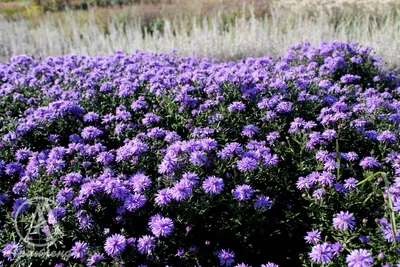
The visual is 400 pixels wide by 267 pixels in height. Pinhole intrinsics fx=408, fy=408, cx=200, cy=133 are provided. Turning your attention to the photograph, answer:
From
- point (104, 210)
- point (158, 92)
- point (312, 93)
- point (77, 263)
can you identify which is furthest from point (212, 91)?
point (77, 263)

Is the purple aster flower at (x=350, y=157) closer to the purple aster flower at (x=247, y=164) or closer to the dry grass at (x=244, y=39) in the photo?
the purple aster flower at (x=247, y=164)

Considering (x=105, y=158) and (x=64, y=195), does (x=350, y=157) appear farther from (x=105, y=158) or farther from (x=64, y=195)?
(x=64, y=195)

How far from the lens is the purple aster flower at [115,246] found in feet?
7.17

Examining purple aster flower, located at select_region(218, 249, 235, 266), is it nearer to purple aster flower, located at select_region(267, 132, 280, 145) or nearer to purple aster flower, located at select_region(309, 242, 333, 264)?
purple aster flower, located at select_region(309, 242, 333, 264)

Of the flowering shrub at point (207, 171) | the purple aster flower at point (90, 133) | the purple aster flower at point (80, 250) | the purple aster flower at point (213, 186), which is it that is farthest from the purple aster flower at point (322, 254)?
the purple aster flower at point (90, 133)

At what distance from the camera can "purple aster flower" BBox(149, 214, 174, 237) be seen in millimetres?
2217

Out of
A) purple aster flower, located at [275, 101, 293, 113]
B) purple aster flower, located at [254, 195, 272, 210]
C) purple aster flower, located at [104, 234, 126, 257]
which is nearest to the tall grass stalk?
purple aster flower, located at [275, 101, 293, 113]

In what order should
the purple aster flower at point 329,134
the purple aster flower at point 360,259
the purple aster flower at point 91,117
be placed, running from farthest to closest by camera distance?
the purple aster flower at point 91,117 < the purple aster flower at point 329,134 < the purple aster flower at point 360,259

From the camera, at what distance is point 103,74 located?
4.17 meters

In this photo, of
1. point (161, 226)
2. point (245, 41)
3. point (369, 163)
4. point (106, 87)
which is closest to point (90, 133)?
point (106, 87)

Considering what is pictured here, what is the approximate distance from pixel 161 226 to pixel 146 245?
129mm

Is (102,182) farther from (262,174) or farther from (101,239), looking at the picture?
(262,174)

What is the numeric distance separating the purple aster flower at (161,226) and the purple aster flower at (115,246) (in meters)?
0.17

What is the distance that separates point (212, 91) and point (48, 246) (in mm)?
1814
